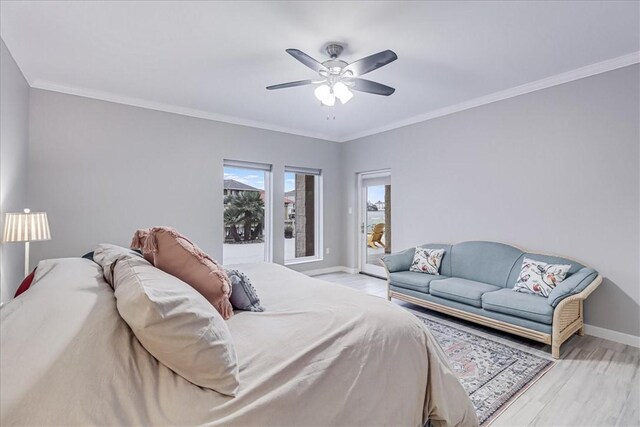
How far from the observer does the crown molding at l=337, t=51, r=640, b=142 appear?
297cm

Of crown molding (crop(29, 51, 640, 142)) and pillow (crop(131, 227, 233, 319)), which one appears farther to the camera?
crown molding (crop(29, 51, 640, 142))

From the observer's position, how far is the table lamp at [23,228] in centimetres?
261

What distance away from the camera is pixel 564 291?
2.62 metres

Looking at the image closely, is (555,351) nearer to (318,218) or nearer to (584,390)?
(584,390)

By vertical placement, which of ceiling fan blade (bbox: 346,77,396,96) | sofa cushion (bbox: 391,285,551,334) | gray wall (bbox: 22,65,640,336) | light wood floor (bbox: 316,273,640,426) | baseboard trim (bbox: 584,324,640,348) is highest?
ceiling fan blade (bbox: 346,77,396,96)

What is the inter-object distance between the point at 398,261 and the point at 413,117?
2240 mm

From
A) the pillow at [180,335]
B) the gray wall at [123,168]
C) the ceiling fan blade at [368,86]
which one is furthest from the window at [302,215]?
the pillow at [180,335]

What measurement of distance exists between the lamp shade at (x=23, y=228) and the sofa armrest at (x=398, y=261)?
3.65m

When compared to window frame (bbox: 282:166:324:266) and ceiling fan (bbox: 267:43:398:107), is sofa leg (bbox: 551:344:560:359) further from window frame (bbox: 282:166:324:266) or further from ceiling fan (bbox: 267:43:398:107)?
window frame (bbox: 282:166:324:266)

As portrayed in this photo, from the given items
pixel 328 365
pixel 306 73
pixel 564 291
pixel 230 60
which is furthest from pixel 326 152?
pixel 328 365

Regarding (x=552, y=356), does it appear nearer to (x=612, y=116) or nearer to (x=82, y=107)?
(x=612, y=116)

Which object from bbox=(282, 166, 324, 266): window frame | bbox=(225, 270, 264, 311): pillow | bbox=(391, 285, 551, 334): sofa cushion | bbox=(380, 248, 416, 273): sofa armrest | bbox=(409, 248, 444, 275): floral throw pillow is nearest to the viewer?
bbox=(225, 270, 264, 311): pillow

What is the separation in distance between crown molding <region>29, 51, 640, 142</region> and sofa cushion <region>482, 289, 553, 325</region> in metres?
2.31

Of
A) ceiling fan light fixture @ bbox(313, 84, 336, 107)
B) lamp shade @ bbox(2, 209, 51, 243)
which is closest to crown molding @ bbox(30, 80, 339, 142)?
lamp shade @ bbox(2, 209, 51, 243)
